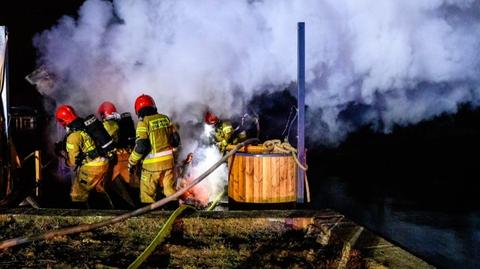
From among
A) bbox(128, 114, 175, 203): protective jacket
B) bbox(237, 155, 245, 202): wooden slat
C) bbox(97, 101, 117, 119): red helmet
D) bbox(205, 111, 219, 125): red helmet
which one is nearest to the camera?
bbox(128, 114, 175, 203): protective jacket

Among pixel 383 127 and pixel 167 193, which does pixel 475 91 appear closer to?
pixel 383 127

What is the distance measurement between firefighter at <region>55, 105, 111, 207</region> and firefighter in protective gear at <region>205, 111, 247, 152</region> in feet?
10.2

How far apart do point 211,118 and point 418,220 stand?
4.90 metres

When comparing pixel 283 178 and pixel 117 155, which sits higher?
pixel 117 155

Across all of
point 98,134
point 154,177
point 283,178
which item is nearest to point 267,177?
point 283,178

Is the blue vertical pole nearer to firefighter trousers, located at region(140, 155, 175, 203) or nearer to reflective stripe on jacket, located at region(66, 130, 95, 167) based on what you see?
firefighter trousers, located at region(140, 155, 175, 203)

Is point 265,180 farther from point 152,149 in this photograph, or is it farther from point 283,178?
point 152,149

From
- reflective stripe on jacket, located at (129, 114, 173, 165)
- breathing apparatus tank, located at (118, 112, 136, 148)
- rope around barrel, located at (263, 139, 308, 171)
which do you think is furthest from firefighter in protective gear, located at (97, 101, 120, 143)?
rope around barrel, located at (263, 139, 308, 171)

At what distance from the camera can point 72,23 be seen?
7.75 metres

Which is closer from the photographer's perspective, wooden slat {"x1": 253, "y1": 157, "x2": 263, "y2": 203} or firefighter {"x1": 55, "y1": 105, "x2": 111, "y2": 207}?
firefighter {"x1": 55, "y1": 105, "x2": 111, "y2": 207}

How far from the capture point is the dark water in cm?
538

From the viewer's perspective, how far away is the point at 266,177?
6172 mm

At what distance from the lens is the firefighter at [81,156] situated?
Result: 5953 millimetres

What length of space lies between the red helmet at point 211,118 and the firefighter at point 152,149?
2.76 meters
